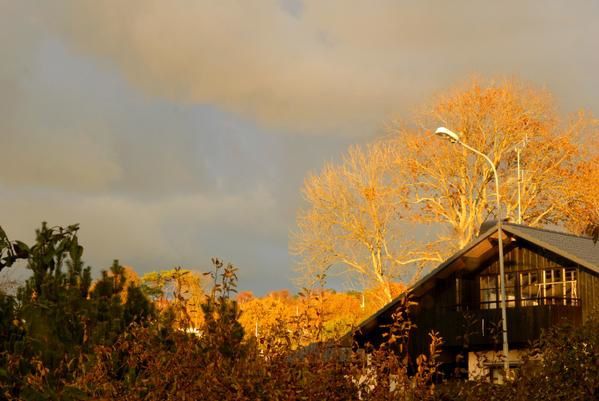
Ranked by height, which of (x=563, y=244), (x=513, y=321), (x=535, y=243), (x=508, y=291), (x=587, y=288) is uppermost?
(x=563, y=244)

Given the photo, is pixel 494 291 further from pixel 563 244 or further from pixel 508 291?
pixel 563 244

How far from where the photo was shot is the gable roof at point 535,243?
3069 cm

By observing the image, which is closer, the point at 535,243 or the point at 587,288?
the point at 535,243

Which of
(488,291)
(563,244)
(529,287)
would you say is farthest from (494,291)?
(563,244)

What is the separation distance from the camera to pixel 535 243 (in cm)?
3167

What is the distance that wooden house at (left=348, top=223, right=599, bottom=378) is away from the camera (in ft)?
104

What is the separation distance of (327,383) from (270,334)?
1.07 m

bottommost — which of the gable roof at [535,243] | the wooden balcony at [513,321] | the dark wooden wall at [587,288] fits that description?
the wooden balcony at [513,321]

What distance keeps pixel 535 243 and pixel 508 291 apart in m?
3.72

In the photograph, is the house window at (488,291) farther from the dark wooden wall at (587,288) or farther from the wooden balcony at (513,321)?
the dark wooden wall at (587,288)

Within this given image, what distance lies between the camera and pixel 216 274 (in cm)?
894

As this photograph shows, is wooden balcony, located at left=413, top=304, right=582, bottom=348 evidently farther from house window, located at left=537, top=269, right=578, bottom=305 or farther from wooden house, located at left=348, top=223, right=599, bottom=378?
house window, located at left=537, top=269, right=578, bottom=305

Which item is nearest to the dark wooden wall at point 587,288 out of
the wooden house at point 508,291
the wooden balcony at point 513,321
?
the wooden house at point 508,291

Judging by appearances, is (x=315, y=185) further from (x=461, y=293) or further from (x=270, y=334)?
(x=270, y=334)
